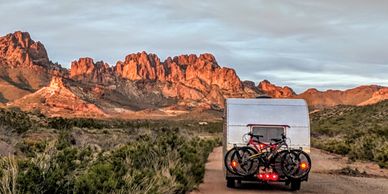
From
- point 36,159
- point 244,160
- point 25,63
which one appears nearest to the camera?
point 36,159

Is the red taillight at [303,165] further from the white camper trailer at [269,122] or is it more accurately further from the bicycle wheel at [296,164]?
the white camper trailer at [269,122]

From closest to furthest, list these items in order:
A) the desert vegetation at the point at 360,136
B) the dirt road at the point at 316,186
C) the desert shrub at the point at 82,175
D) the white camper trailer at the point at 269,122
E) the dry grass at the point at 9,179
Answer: the dry grass at the point at 9,179 < the desert shrub at the point at 82,175 < the white camper trailer at the point at 269,122 < the dirt road at the point at 316,186 < the desert vegetation at the point at 360,136

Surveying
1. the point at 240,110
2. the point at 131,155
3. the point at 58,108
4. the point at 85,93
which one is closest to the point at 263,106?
the point at 240,110

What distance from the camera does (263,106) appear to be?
17641 mm

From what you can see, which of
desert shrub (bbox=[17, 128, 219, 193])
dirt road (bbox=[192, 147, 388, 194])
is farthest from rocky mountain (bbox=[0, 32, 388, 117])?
desert shrub (bbox=[17, 128, 219, 193])

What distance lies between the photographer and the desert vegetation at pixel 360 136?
34.3 m

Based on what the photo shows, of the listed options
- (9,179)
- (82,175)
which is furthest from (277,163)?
(9,179)

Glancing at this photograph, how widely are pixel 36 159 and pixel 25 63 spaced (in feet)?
582

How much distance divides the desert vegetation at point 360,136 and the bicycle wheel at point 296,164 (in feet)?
44.6

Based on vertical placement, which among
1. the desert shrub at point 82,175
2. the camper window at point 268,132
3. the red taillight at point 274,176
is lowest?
the red taillight at point 274,176

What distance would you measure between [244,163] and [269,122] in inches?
56.7

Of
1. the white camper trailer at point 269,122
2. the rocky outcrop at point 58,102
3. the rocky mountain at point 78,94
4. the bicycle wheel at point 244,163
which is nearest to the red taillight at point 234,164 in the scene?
the bicycle wheel at point 244,163

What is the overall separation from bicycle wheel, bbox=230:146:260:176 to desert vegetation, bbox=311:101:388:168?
14267 millimetres

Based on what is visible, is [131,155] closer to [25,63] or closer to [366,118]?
[366,118]
